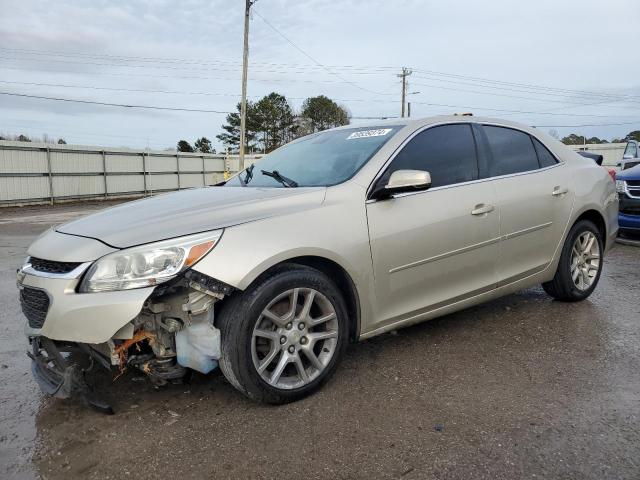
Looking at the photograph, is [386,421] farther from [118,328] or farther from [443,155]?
[443,155]

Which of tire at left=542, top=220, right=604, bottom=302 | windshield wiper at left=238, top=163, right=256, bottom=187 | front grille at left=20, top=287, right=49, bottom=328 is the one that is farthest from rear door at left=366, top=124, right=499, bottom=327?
front grille at left=20, top=287, right=49, bottom=328

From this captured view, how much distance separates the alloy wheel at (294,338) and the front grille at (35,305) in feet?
3.55

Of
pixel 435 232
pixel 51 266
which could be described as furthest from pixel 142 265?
pixel 435 232

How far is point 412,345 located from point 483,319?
92cm

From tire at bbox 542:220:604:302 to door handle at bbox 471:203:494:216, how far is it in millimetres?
1139

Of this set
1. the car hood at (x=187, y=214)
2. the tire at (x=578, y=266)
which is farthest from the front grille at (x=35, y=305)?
the tire at (x=578, y=266)

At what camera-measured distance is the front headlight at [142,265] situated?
2473 millimetres

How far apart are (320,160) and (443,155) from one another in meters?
0.90

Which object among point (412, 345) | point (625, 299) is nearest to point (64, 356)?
point (412, 345)

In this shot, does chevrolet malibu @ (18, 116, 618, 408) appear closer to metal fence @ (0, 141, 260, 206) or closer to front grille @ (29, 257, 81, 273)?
front grille @ (29, 257, 81, 273)

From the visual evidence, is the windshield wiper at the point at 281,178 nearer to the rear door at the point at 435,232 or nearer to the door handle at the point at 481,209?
the rear door at the point at 435,232

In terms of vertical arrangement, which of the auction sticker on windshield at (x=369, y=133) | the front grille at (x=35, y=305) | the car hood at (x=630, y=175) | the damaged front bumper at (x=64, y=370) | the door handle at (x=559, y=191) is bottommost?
the damaged front bumper at (x=64, y=370)

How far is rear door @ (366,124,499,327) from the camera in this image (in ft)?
10.4

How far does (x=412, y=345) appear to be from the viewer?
147 inches
